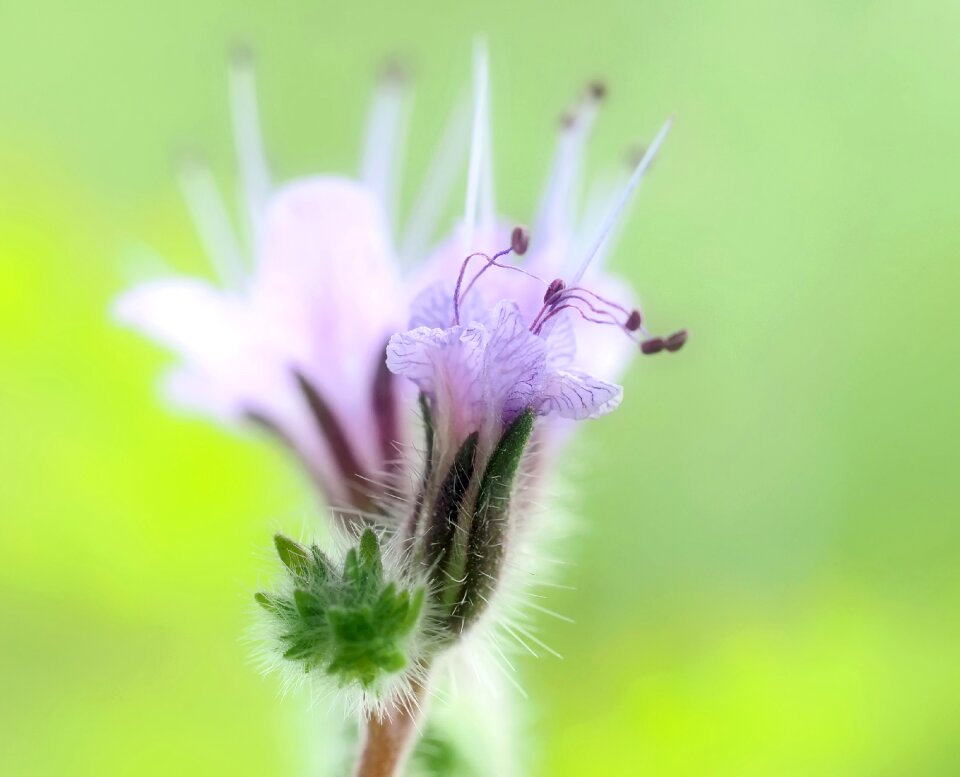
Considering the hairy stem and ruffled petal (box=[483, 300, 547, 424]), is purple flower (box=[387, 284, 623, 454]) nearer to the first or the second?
ruffled petal (box=[483, 300, 547, 424])

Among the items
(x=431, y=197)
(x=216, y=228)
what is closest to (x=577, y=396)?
(x=431, y=197)

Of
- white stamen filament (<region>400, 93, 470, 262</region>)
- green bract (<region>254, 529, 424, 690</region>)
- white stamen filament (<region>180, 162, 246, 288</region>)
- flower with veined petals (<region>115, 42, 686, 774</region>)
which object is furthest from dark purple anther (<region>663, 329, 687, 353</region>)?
white stamen filament (<region>180, 162, 246, 288</region>)

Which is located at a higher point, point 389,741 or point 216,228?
point 216,228

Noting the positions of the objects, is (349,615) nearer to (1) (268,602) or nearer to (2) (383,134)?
(1) (268,602)

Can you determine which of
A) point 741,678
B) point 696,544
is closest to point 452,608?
point 741,678

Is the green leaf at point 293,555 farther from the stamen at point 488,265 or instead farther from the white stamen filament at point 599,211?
the white stamen filament at point 599,211

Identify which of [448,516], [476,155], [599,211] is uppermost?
[599,211]
